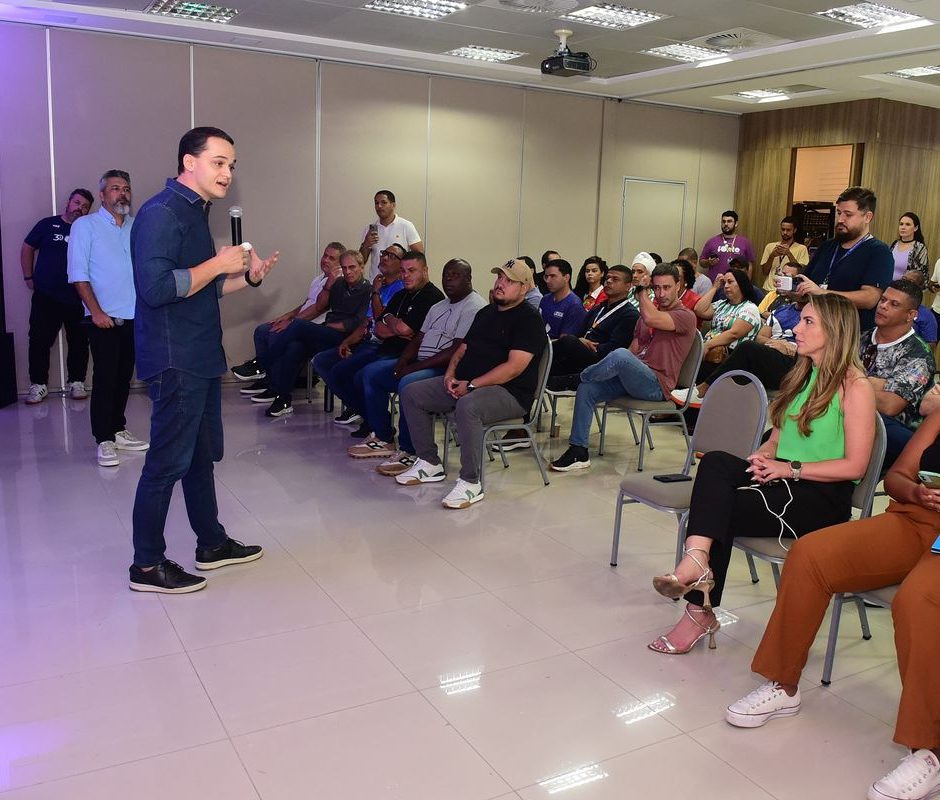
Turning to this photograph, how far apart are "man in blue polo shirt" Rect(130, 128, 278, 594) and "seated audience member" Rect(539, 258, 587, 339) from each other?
3322 mm

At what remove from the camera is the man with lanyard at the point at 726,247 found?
10508 millimetres

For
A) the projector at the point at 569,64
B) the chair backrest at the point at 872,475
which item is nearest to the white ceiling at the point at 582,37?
the projector at the point at 569,64

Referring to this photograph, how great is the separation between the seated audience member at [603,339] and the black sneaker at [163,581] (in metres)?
3.19

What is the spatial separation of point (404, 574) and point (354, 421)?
2928 mm

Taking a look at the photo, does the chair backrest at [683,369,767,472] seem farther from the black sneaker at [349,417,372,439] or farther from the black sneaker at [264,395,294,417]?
the black sneaker at [264,395,294,417]

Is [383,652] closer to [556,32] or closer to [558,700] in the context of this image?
[558,700]

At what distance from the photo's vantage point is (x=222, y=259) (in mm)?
3223

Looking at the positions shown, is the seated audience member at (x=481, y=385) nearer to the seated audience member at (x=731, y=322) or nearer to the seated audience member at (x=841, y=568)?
the seated audience member at (x=731, y=322)

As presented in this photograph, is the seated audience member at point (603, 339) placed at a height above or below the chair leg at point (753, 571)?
above

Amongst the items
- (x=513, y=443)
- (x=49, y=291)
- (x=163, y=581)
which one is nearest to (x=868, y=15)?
(x=513, y=443)

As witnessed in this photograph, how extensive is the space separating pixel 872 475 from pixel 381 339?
12.8ft

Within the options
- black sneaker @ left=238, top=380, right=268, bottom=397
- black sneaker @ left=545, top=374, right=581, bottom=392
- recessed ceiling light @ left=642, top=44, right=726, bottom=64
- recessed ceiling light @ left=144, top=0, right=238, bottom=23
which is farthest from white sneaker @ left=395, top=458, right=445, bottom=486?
recessed ceiling light @ left=642, top=44, right=726, bottom=64

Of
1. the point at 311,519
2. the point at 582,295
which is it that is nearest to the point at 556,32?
the point at 582,295

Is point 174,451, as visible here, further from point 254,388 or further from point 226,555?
point 254,388
